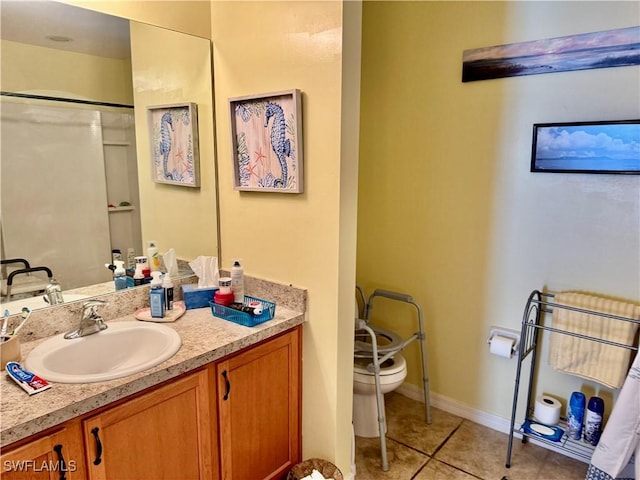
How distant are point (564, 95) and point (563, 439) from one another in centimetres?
168

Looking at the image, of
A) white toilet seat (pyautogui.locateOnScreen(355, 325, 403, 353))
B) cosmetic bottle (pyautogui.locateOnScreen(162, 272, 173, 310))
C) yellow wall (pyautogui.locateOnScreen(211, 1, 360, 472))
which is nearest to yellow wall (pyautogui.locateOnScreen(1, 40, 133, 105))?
yellow wall (pyautogui.locateOnScreen(211, 1, 360, 472))

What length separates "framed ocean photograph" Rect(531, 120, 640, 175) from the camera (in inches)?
73.8

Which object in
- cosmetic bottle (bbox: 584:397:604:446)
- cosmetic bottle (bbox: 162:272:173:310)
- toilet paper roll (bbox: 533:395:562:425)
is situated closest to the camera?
cosmetic bottle (bbox: 162:272:173:310)

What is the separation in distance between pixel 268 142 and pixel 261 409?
3.66 ft

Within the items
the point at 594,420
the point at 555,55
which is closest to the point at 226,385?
the point at 594,420

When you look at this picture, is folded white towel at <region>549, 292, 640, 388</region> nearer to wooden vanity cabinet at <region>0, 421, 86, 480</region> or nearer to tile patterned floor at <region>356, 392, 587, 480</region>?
tile patterned floor at <region>356, 392, 587, 480</region>

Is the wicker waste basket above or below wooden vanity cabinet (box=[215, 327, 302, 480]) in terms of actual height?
below

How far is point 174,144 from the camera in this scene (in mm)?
1970

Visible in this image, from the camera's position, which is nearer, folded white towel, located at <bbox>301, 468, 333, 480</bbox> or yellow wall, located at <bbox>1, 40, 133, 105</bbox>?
yellow wall, located at <bbox>1, 40, 133, 105</bbox>

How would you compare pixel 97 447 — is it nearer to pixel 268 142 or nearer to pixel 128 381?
pixel 128 381

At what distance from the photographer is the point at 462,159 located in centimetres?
239

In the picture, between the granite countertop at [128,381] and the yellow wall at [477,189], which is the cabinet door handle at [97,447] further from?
the yellow wall at [477,189]

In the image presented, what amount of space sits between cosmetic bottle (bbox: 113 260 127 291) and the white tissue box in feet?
0.81

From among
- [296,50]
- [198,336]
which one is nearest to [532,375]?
[198,336]
